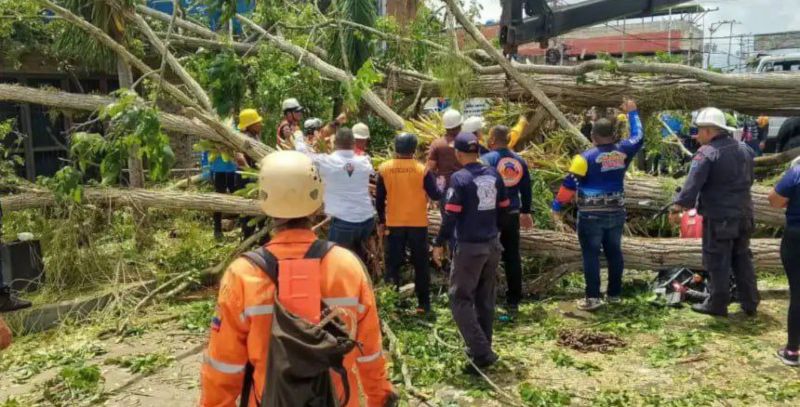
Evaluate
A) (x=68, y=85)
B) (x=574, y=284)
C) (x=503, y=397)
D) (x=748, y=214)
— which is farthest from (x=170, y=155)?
(x=68, y=85)

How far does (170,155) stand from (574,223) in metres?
4.06

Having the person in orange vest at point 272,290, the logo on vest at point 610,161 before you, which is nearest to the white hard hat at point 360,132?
the logo on vest at point 610,161

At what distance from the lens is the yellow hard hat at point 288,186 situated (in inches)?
81.2

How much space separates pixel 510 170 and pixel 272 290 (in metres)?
3.70

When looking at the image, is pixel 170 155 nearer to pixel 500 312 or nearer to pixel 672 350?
pixel 500 312

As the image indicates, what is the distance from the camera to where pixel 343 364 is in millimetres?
2143

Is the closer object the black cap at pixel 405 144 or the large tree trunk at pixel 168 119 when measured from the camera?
the black cap at pixel 405 144

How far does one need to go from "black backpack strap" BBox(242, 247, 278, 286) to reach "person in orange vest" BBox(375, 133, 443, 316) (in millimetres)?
3304

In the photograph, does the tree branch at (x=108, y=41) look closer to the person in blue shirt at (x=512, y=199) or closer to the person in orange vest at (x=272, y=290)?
the person in blue shirt at (x=512, y=199)

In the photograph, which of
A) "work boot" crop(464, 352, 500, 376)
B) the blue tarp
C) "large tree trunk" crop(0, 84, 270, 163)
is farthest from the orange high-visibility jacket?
the blue tarp

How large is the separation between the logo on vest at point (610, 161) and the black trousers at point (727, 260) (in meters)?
0.81

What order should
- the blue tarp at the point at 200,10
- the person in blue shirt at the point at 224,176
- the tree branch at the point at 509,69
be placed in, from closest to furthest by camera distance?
the tree branch at the point at 509,69 → the person in blue shirt at the point at 224,176 → the blue tarp at the point at 200,10

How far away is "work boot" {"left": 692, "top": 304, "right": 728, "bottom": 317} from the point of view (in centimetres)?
518

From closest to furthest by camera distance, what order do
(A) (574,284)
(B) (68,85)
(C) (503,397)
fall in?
1. (C) (503,397)
2. (A) (574,284)
3. (B) (68,85)
